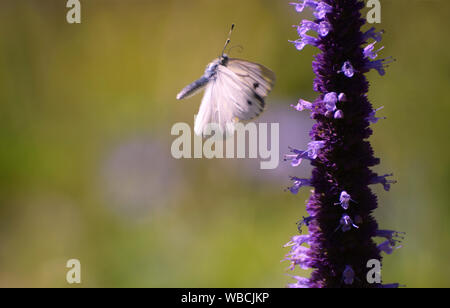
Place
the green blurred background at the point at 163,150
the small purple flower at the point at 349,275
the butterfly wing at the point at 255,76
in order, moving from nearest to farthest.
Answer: the small purple flower at the point at 349,275 → the butterfly wing at the point at 255,76 → the green blurred background at the point at 163,150

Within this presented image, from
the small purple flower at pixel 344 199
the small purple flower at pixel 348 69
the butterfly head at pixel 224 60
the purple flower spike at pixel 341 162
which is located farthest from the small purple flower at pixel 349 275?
the butterfly head at pixel 224 60

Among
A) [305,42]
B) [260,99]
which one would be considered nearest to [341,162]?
[305,42]

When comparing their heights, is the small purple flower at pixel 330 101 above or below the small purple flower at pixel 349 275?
above

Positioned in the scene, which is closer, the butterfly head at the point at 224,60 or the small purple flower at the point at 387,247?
the small purple flower at the point at 387,247

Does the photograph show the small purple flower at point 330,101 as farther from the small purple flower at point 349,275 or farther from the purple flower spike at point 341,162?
the small purple flower at point 349,275

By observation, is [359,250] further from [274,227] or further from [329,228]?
[274,227]

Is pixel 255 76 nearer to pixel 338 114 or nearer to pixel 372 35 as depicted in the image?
pixel 372 35
